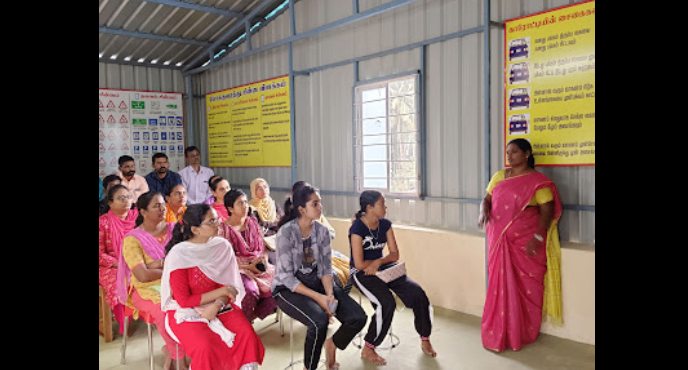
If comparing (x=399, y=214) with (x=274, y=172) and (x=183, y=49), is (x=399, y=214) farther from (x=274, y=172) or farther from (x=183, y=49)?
(x=183, y=49)

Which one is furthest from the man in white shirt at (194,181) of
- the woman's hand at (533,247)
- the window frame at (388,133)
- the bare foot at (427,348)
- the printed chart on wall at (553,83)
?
the woman's hand at (533,247)

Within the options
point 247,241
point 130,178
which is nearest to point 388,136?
point 247,241

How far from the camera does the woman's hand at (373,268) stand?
3.58 m

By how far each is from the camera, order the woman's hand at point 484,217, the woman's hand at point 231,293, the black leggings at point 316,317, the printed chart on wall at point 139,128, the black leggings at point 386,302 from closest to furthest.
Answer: the woman's hand at point 231,293 → the black leggings at point 316,317 → the black leggings at point 386,302 → the woman's hand at point 484,217 → the printed chart on wall at point 139,128

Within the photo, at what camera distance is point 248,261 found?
3924 millimetres

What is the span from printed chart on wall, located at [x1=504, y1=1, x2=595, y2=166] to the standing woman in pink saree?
28 centimetres

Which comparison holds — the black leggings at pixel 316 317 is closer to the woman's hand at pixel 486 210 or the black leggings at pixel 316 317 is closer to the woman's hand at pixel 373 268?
the woman's hand at pixel 373 268

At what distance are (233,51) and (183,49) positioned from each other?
742mm

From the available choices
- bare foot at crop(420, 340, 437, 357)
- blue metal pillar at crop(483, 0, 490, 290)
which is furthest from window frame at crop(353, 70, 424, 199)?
bare foot at crop(420, 340, 437, 357)

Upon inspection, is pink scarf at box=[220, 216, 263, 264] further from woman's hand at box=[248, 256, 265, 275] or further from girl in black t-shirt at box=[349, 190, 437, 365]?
girl in black t-shirt at box=[349, 190, 437, 365]

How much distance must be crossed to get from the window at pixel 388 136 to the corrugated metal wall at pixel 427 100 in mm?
140

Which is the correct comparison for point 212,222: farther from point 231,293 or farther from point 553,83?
point 553,83

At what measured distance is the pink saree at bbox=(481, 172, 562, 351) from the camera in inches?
147
